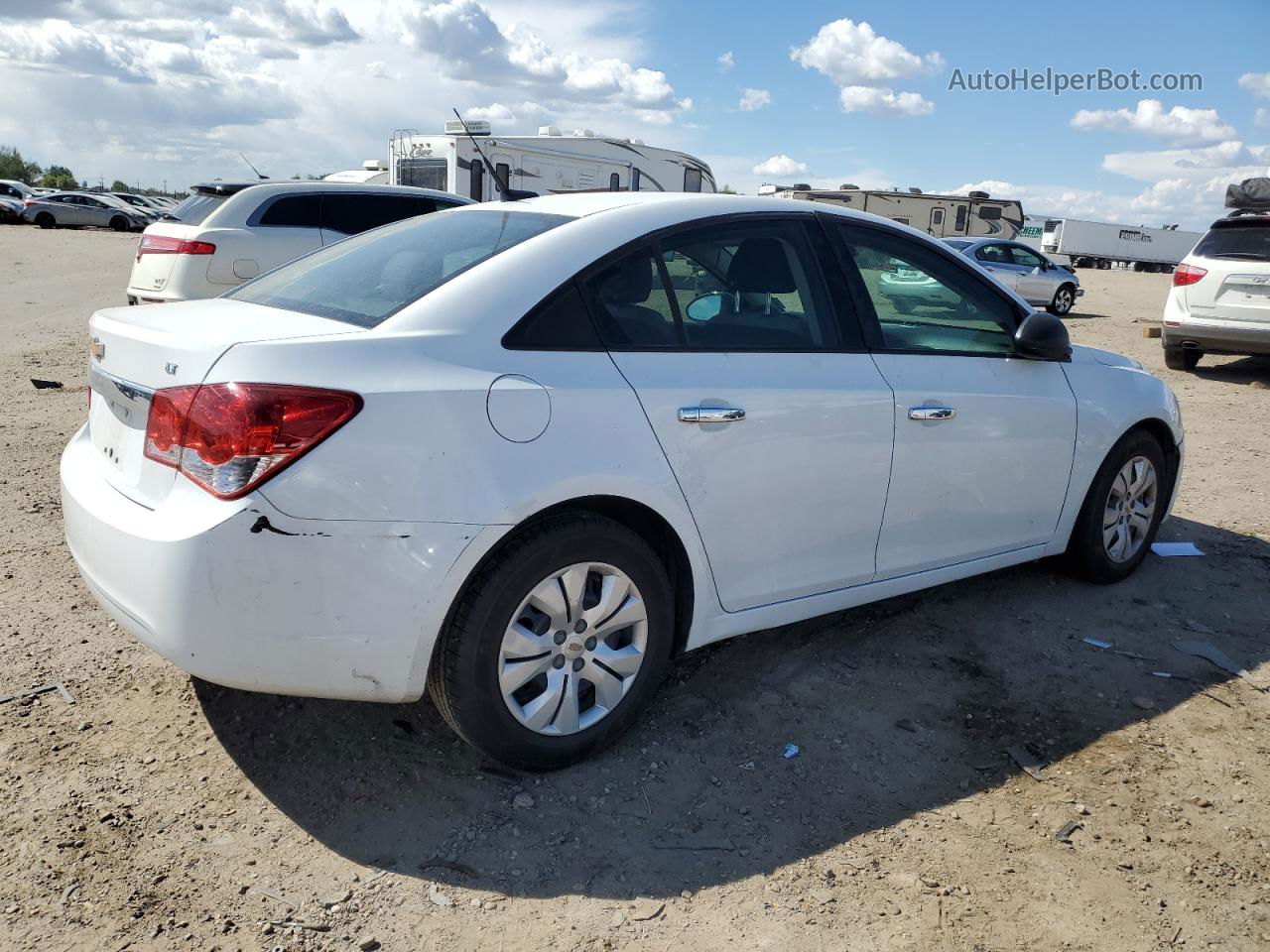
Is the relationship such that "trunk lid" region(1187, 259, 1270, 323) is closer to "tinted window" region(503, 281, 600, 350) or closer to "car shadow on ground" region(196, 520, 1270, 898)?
"car shadow on ground" region(196, 520, 1270, 898)

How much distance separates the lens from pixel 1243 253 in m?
11.1

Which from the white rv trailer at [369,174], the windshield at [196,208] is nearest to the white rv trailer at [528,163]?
the white rv trailer at [369,174]

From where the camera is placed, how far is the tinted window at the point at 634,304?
120 inches

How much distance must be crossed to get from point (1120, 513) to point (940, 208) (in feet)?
91.9

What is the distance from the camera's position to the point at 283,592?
2.54 meters

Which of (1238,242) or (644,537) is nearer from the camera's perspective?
(644,537)

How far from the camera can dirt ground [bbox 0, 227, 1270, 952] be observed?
2.49 m

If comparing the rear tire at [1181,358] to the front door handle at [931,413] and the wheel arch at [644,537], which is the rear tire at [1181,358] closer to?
the front door handle at [931,413]

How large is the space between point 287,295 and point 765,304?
1565 mm

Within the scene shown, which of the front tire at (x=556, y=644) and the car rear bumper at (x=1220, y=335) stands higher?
the car rear bumper at (x=1220, y=335)

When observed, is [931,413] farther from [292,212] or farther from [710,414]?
[292,212]

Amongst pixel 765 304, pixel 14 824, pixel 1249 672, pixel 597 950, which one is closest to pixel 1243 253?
pixel 1249 672

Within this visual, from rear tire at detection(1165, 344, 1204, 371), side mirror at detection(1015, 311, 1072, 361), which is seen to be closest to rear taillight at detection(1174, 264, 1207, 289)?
rear tire at detection(1165, 344, 1204, 371)

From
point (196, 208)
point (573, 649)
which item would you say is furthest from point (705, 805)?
point (196, 208)
